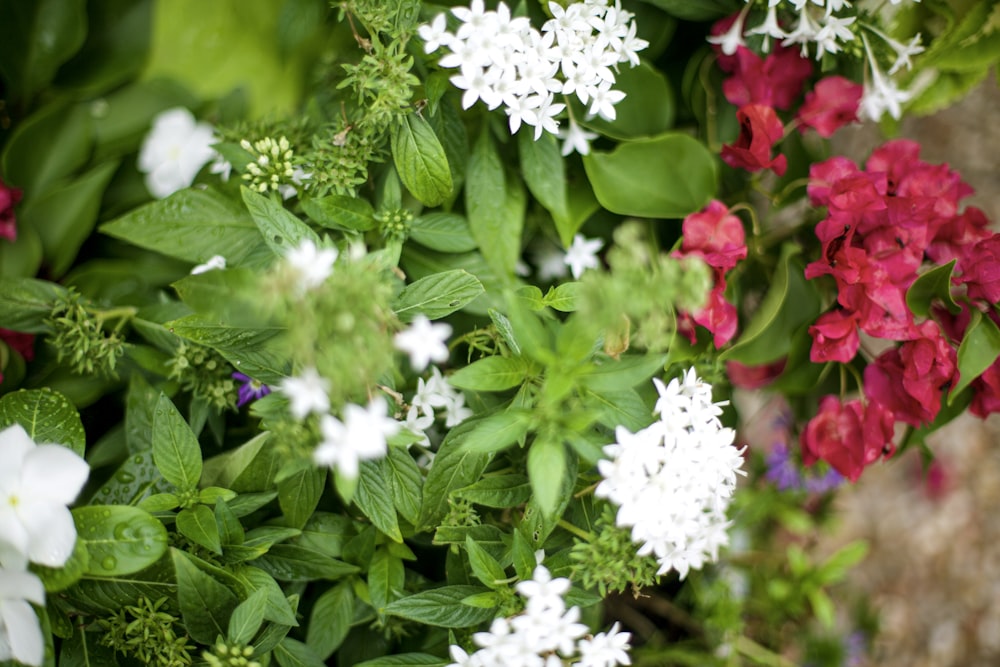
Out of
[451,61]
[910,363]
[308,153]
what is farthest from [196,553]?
[910,363]

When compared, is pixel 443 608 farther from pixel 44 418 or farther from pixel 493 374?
pixel 44 418

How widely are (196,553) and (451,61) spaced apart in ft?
1.85

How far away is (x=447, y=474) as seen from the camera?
708 mm

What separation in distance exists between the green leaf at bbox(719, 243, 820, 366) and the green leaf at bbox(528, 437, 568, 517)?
0.39 m

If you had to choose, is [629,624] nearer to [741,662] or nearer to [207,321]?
[741,662]

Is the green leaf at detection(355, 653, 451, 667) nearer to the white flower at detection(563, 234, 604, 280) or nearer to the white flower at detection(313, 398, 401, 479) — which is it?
the white flower at detection(313, 398, 401, 479)

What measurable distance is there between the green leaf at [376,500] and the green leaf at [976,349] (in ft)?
2.01

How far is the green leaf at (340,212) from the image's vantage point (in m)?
0.76

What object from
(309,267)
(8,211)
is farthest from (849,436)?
(8,211)

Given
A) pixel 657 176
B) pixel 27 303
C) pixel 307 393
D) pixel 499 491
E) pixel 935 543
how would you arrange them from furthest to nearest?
1. pixel 935 543
2. pixel 657 176
3. pixel 27 303
4. pixel 499 491
5. pixel 307 393

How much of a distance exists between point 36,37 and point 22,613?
0.87 m

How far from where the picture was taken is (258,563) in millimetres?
755

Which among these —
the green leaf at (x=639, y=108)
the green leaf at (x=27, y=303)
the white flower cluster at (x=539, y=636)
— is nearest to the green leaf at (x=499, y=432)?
the white flower cluster at (x=539, y=636)

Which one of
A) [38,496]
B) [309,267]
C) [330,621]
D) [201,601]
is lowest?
[330,621]
